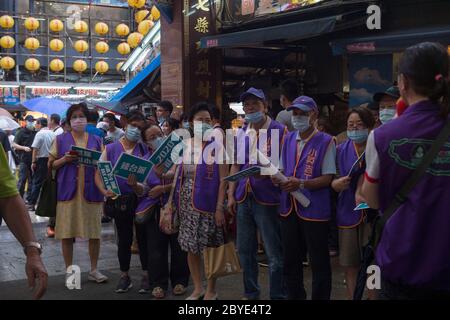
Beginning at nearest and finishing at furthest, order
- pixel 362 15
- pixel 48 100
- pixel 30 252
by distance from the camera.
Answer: pixel 30 252
pixel 362 15
pixel 48 100

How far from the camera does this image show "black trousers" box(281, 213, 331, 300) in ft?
14.2

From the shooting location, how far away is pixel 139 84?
11.6 metres

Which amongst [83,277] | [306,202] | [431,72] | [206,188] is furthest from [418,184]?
[83,277]

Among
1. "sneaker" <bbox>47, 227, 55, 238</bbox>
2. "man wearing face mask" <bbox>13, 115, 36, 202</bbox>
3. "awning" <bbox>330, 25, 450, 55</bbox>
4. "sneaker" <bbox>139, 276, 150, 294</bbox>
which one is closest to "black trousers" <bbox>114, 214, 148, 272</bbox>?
"sneaker" <bbox>139, 276, 150, 294</bbox>

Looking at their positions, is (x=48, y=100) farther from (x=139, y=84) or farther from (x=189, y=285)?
(x=189, y=285)

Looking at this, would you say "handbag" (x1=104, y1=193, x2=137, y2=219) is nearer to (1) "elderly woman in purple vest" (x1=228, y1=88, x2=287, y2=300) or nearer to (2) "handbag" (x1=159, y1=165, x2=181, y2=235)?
(2) "handbag" (x1=159, y1=165, x2=181, y2=235)

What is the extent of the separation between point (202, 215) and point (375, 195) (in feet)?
9.06

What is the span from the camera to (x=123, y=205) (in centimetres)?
557

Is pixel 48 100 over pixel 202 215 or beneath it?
over

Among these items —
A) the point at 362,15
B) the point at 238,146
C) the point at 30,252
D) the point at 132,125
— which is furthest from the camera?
the point at 362,15

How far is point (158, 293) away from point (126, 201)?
99 cm

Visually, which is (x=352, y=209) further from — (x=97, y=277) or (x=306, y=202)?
(x=97, y=277)
